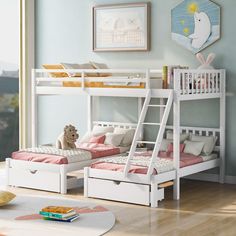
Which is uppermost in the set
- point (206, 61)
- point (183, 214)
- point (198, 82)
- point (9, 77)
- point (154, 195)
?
point (206, 61)

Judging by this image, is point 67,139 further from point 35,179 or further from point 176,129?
point 176,129

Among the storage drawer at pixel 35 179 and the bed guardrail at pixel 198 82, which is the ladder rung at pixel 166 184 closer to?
the bed guardrail at pixel 198 82

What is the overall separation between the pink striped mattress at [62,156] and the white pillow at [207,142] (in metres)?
0.88

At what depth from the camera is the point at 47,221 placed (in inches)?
181

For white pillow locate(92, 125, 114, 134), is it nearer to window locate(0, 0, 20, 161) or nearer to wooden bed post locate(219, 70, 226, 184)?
wooden bed post locate(219, 70, 226, 184)

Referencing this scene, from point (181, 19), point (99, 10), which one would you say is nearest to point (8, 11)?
point (99, 10)

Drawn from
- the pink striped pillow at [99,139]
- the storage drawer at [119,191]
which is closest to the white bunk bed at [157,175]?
the storage drawer at [119,191]

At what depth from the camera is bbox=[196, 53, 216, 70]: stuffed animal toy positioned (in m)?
6.25

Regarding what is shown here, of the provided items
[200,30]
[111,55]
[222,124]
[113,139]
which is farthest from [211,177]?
[111,55]

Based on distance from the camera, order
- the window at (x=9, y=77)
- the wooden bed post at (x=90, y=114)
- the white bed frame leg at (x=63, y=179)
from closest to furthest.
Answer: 1. the white bed frame leg at (x=63, y=179)
2. the wooden bed post at (x=90, y=114)
3. the window at (x=9, y=77)

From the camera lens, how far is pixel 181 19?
6.59 m

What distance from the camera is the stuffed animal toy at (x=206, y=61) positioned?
625cm

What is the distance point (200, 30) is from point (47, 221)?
115 inches

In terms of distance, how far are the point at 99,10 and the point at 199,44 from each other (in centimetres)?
139
